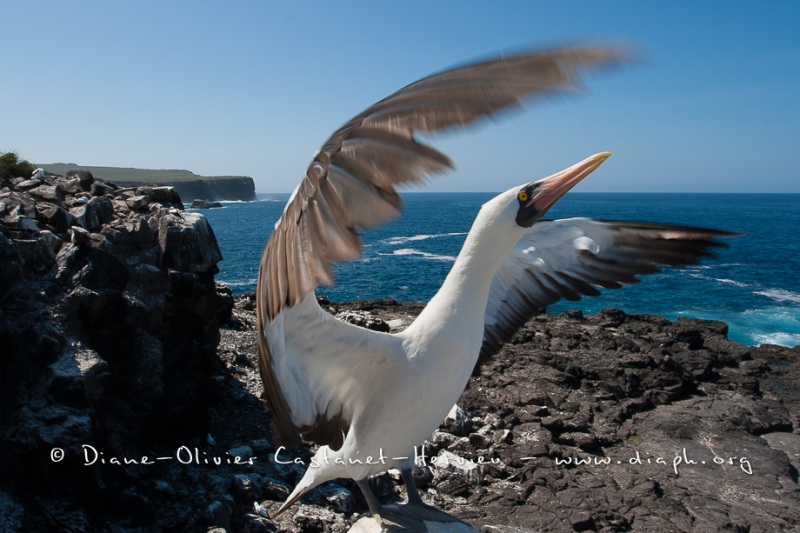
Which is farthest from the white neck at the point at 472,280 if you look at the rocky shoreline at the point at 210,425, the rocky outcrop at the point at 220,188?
the rocky outcrop at the point at 220,188

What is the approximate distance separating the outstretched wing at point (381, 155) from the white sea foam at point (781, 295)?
106 ft

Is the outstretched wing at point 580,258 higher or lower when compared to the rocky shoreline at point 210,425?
higher

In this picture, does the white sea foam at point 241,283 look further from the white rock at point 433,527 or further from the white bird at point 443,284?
the white bird at point 443,284

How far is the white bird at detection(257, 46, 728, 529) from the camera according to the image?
128 cm

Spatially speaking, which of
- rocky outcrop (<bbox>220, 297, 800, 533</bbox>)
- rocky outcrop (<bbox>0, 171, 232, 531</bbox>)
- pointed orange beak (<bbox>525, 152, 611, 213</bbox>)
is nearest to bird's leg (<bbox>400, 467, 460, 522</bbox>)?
rocky outcrop (<bbox>220, 297, 800, 533</bbox>)

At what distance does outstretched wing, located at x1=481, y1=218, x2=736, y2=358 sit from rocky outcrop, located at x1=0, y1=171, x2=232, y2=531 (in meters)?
3.98

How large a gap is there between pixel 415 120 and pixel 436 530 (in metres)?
3.12

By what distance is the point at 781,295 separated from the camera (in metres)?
28.7

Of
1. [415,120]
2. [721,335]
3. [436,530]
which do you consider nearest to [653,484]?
Result: [436,530]

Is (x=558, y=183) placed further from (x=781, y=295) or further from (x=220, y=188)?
(x=220, y=188)

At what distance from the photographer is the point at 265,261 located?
179cm

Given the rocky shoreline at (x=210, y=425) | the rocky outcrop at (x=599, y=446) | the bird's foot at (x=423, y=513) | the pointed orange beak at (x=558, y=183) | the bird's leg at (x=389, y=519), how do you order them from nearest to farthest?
the pointed orange beak at (x=558, y=183)
the bird's leg at (x=389, y=519)
the bird's foot at (x=423, y=513)
the rocky shoreline at (x=210, y=425)
the rocky outcrop at (x=599, y=446)

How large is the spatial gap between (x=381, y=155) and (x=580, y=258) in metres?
2.66

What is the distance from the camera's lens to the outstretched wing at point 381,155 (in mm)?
1174
